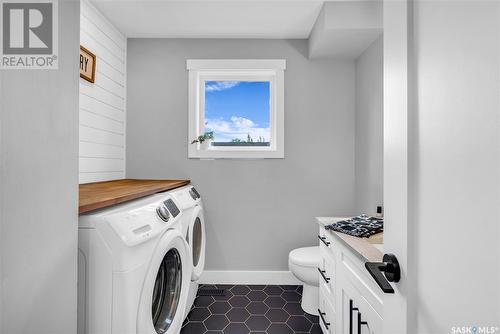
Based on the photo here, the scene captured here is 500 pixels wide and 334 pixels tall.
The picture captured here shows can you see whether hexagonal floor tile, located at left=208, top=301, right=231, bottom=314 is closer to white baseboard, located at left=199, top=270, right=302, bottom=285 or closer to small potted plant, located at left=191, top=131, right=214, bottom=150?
white baseboard, located at left=199, top=270, right=302, bottom=285

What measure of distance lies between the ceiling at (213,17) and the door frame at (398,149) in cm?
169

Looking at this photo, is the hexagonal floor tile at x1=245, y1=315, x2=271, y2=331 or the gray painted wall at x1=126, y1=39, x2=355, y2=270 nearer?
the hexagonal floor tile at x1=245, y1=315, x2=271, y2=331

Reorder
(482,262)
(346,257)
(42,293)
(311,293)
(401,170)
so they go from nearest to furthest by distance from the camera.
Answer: (482,262) → (401,170) → (42,293) → (346,257) → (311,293)

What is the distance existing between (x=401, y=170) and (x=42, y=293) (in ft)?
3.44

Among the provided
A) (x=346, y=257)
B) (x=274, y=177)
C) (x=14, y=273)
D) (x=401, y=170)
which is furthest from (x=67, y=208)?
(x=274, y=177)

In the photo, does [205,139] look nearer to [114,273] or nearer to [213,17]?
[213,17]

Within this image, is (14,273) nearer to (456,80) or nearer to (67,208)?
(67,208)

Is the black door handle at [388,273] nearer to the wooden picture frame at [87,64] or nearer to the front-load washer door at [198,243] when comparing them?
the front-load washer door at [198,243]

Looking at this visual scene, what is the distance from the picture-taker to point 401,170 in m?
0.62

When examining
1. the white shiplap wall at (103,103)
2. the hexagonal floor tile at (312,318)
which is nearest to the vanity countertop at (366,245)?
the hexagonal floor tile at (312,318)

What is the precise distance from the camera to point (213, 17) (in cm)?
231

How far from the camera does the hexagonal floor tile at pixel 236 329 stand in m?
1.94

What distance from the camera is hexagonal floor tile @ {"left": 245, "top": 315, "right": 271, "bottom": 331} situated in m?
1.98

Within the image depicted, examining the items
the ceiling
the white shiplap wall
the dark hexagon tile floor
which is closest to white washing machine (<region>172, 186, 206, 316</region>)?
the dark hexagon tile floor
